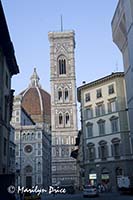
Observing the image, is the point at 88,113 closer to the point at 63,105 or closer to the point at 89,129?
the point at 89,129

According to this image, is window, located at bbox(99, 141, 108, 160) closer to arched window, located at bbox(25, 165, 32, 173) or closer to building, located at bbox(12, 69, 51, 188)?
building, located at bbox(12, 69, 51, 188)

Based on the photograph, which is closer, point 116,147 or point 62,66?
point 116,147

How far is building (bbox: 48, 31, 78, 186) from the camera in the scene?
113688 millimetres

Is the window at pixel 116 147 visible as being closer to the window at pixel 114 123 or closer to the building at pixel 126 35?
the window at pixel 114 123

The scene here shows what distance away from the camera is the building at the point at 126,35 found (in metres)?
39.9

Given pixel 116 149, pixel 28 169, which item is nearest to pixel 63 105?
pixel 28 169

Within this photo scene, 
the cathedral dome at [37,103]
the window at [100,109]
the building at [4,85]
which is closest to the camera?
the building at [4,85]

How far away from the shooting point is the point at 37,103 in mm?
171250

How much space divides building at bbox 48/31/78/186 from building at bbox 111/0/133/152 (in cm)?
6900

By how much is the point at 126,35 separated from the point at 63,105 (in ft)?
245

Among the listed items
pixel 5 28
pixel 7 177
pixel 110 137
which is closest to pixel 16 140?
pixel 110 137

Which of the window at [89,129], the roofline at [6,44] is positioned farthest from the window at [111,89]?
the roofline at [6,44]

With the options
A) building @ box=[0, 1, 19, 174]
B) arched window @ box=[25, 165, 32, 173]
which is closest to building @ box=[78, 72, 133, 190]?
building @ box=[0, 1, 19, 174]

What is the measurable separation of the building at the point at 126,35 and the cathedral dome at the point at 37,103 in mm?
114628
